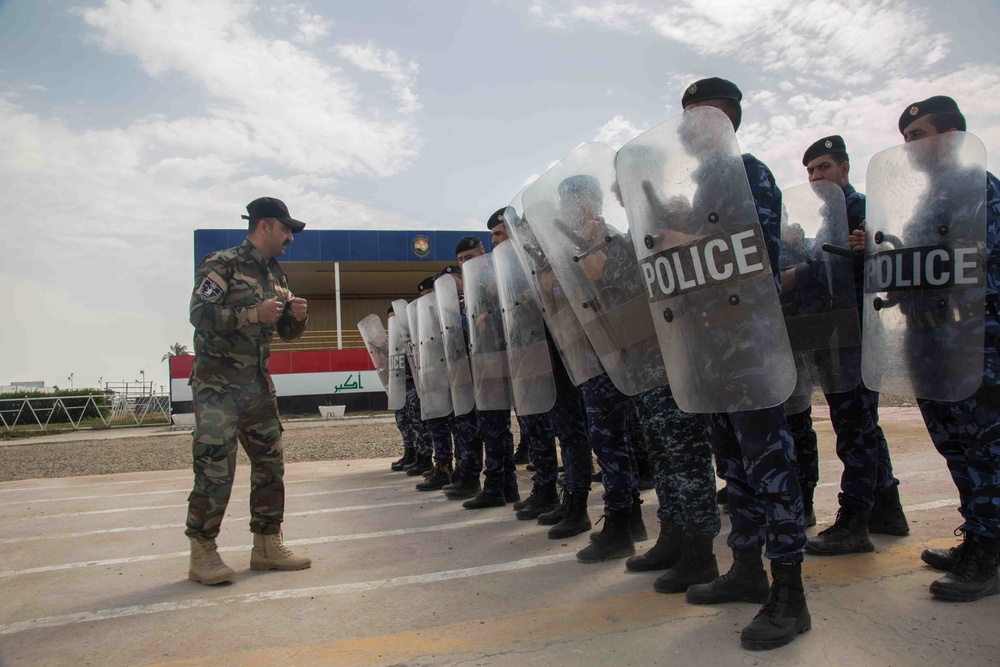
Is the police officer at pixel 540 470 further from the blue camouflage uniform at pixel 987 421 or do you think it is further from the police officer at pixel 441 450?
the blue camouflage uniform at pixel 987 421

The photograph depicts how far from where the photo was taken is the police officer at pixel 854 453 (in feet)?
10.0

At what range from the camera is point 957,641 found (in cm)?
203

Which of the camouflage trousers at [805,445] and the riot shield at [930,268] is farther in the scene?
the camouflage trousers at [805,445]

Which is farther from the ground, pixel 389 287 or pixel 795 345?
pixel 389 287

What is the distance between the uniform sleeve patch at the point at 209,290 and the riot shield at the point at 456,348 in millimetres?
1979

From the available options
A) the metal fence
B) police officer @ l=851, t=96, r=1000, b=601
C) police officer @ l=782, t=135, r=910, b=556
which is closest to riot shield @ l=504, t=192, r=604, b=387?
police officer @ l=782, t=135, r=910, b=556

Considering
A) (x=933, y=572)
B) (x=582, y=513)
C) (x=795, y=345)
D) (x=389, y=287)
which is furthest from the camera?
(x=389, y=287)

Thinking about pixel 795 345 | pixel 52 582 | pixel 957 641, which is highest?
pixel 795 345

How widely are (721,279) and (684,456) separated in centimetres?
91

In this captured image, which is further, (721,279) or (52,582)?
(52,582)

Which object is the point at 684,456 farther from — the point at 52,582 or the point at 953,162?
the point at 52,582

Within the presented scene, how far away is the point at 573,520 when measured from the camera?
379 cm

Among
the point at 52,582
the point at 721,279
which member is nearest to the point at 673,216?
the point at 721,279

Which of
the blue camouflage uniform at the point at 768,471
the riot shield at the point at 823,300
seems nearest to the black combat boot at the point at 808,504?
the riot shield at the point at 823,300
